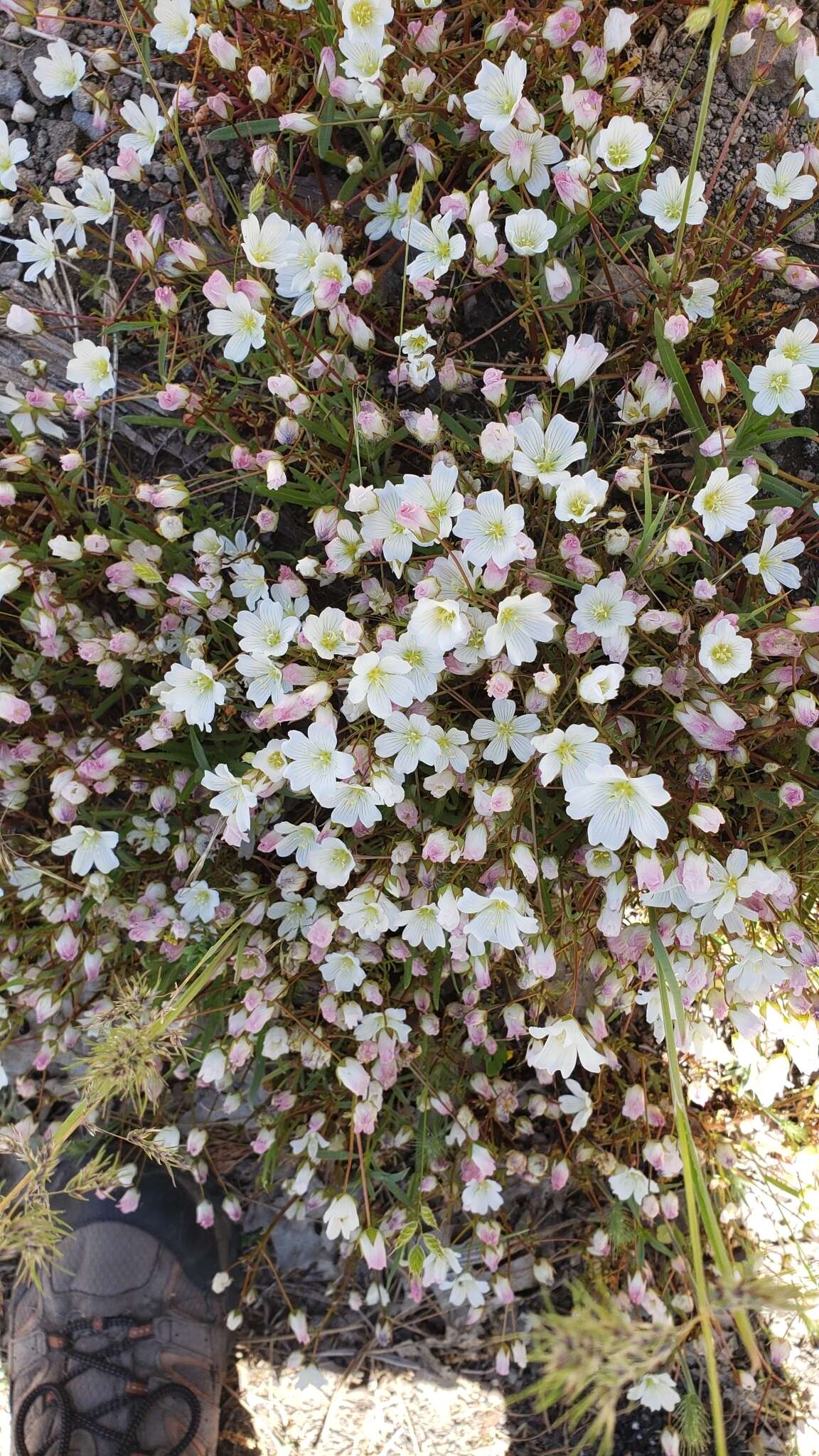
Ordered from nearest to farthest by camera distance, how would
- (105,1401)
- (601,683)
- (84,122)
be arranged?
1. (601,683)
2. (84,122)
3. (105,1401)

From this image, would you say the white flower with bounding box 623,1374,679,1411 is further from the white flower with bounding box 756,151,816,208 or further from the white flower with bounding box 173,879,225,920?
the white flower with bounding box 756,151,816,208

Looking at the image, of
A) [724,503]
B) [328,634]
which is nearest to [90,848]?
[328,634]

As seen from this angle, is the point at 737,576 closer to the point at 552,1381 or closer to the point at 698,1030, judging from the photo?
the point at 698,1030

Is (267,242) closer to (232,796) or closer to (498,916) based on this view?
(232,796)

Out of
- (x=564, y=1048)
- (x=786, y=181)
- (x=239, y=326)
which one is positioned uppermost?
(x=786, y=181)

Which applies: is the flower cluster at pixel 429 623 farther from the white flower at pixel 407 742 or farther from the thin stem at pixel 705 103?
the thin stem at pixel 705 103

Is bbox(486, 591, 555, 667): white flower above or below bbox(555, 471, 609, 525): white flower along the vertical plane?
below

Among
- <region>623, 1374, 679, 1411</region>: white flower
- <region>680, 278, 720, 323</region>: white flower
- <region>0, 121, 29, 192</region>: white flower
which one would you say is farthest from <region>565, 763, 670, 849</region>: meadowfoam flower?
<region>0, 121, 29, 192</region>: white flower
